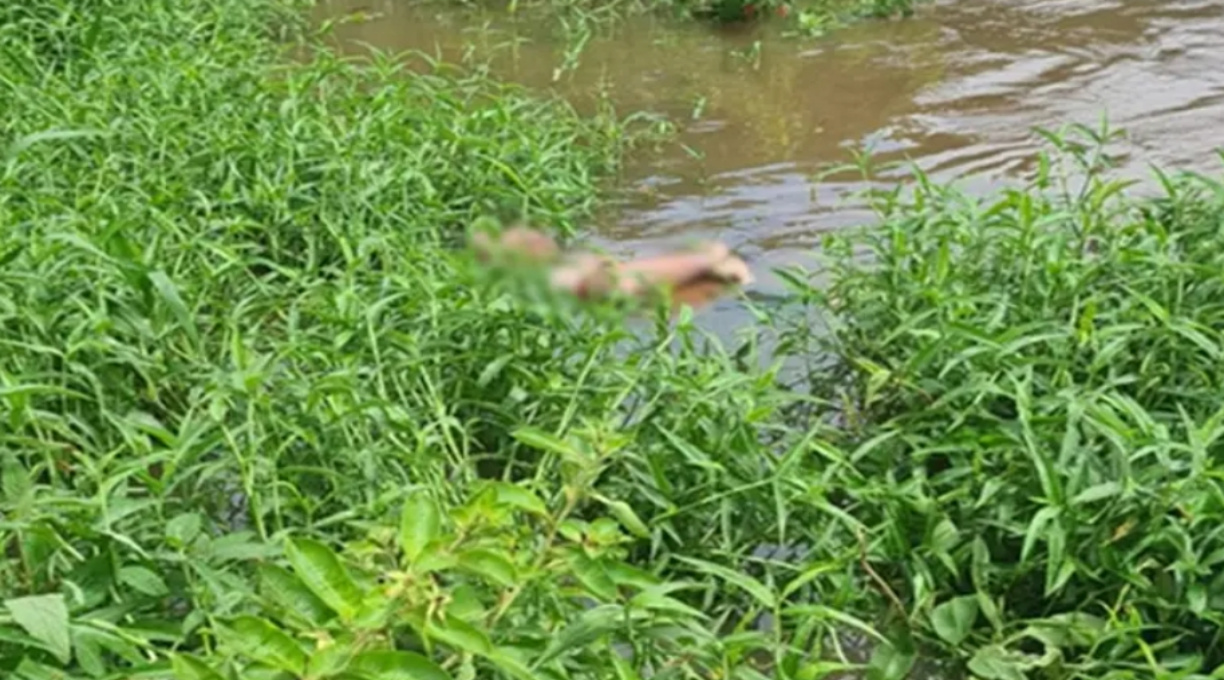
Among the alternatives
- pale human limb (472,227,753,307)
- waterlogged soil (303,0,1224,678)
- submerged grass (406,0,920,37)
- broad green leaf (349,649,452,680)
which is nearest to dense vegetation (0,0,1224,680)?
broad green leaf (349,649,452,680)

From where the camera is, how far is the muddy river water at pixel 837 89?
12.4 feet

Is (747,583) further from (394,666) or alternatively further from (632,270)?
(632,270)

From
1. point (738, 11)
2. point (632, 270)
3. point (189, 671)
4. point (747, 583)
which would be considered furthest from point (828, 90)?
point (632, 270)

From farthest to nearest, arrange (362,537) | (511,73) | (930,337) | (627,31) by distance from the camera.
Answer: (627,31), (511,73), (930,337), (362,537)

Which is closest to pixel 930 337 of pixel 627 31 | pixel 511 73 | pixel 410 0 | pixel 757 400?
pixel 757 400

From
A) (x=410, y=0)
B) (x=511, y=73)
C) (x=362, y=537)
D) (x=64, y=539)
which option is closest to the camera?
(x=64, y=539)

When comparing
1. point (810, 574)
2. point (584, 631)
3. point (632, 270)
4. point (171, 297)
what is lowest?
point (810, 574)

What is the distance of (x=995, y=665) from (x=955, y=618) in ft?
0.32

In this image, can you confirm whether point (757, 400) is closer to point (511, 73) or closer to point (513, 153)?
point (513, 153)

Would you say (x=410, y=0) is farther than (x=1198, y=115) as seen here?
Yes

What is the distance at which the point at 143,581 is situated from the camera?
173 centimetres

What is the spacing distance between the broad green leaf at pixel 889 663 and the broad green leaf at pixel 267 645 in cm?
97

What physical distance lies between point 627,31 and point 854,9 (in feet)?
3.15

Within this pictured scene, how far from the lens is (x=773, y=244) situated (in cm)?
350
